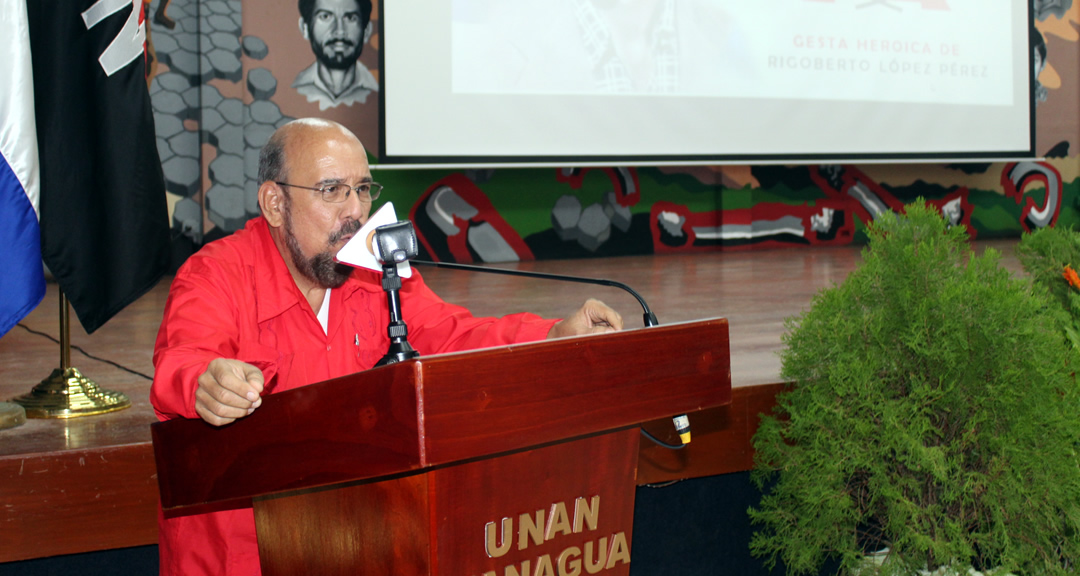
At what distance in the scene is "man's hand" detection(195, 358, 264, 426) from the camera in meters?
0.92

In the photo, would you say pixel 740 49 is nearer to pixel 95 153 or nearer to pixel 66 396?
pixel 95 153

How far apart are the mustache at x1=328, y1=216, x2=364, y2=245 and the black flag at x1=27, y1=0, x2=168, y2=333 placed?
0.64 meters

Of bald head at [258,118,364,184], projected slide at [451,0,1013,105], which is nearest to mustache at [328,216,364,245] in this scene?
bald head at [258,118,364,184]

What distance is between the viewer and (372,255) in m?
0.99

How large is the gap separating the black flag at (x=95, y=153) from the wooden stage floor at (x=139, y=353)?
0.86 feet

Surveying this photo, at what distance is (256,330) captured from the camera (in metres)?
1.39

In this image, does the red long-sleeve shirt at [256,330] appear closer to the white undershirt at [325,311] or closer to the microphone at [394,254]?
the white undershirt at [325,311]

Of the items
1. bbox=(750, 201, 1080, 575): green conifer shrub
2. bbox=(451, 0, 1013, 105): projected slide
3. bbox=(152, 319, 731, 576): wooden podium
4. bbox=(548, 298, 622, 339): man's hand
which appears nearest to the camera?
bbox=(152, 319, 731, 576): wooden podium

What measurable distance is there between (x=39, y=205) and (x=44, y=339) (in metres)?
1.51

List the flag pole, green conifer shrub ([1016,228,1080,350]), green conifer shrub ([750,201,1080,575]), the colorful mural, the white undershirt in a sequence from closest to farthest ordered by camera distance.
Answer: the white undershirt → green conifer shrub ([750,201,1080,575]) → the flag pole → green conifer shrub ([1016,228,1080,350]) → the colorful mural

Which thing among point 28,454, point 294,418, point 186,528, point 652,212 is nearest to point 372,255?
point 294,418

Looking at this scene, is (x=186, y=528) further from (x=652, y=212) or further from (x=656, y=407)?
(x=652, y=212)

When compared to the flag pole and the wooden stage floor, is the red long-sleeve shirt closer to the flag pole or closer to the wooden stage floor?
the wooden stage floor

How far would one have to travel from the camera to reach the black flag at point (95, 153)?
5.67 feet
